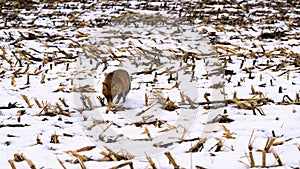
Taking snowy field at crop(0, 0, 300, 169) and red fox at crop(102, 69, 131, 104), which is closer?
snowy field at crop(0, 0, 300, 169)

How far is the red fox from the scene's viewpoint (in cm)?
361

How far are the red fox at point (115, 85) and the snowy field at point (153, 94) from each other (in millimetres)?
118

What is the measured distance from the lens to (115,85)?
3.63m

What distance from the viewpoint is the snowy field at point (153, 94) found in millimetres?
2543

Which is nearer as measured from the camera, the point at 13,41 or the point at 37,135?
the point at 37,135

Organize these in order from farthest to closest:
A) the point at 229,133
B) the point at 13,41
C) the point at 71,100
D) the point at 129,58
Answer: the point at 13,41 → the point at 129,58 → the point at 71,100 → the point at 229,133

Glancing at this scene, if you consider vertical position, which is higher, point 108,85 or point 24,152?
point 108,85

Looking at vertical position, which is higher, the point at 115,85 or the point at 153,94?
the point at 115,85

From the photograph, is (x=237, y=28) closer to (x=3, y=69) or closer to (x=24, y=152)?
(x=3, y=69)

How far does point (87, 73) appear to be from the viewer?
497 cm

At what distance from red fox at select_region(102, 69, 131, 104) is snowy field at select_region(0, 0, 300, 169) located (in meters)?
0.12

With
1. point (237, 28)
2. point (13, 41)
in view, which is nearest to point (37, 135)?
point (13, 41)

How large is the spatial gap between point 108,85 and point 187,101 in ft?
2.64

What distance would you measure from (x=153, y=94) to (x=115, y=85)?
1.91 ft
